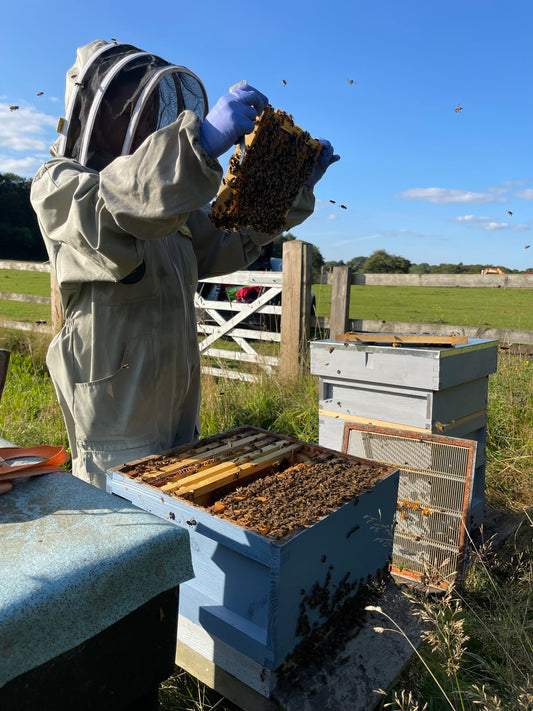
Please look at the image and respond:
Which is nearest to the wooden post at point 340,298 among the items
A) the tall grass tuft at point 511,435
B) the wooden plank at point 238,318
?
the wooden plank at point 238,318

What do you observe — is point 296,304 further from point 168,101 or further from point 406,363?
point 168,101

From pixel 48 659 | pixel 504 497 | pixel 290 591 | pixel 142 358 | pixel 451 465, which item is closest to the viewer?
pixel 48 659

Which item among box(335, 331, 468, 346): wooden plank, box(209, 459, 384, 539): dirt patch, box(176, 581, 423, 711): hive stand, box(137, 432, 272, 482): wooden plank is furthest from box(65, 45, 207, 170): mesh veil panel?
box(176, 581, 423, 711): hive stand

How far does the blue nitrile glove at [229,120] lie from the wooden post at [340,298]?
3.72 meters

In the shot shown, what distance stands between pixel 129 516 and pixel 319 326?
5.24 meters

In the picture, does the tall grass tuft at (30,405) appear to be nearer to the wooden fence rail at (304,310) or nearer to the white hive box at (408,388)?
the wooden fence rail at (304,310)

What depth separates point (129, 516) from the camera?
120 cm

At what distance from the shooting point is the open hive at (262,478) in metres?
1.54

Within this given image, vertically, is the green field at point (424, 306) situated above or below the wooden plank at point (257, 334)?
above

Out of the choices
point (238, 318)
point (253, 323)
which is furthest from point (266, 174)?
point (253, 323)

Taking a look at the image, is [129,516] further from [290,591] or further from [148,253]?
[148,253]

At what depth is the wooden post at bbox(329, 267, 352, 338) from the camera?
5.73 meters

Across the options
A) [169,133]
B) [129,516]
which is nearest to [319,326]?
[169,133]

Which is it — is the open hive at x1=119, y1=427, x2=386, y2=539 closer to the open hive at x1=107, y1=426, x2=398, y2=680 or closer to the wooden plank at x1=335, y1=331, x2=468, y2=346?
the open hive at x1=107, y1=426, x2=398, y2=680
